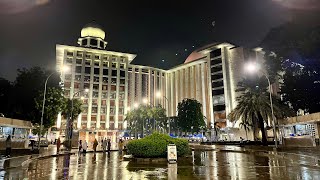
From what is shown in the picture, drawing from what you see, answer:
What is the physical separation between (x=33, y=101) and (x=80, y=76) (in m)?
54.7

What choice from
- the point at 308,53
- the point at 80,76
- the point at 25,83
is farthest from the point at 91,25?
the point at 308,53

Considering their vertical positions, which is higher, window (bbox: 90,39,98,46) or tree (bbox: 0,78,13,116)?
window (bbox: 90,39,98,46)

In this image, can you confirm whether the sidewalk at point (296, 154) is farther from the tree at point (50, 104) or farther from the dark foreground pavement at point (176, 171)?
the tree at point (50, 104)

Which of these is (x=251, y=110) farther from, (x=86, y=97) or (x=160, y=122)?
(x=86, y=97)

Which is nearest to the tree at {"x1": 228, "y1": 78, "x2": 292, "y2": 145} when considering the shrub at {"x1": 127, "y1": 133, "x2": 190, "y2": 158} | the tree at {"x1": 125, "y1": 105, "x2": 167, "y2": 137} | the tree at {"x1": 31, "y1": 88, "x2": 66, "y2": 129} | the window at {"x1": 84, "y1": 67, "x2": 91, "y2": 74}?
the shrub at {"x1": 127, "y1": 133, "x2": 190, "y2": 158}

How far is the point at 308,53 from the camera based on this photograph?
119 ft

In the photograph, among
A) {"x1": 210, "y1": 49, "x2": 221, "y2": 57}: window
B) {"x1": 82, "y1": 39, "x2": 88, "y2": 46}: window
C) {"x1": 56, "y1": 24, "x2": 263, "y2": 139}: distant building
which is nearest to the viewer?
{"x1": 56, "y1": 24, "x2": 263, "y2": 139}: distant building

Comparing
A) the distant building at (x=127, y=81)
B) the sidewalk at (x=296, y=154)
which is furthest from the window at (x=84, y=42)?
the sidewalk at (x=296, y=154)

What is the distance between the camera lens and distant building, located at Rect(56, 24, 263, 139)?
8296 centimetres

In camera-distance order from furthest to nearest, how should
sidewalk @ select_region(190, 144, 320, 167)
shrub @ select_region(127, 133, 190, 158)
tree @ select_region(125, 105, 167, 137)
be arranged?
tree @ select_region(125, 105, 167, 137) → shrub @ select_region(127, 133, 190, 158) → sidewalk @ select_region(190, 144, 320, 167)

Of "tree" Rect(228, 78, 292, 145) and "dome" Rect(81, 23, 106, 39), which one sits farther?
"dome" Rect(81, 23, 106, 39)

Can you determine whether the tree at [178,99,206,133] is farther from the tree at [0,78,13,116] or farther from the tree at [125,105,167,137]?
the tree at [0,78,13,116]

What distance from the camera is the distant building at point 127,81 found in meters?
83.0

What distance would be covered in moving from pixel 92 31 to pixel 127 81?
942 inches
